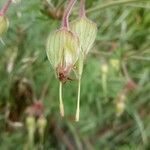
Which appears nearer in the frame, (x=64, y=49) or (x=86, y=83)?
(x=64, y=49)

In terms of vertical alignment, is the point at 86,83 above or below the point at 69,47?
below

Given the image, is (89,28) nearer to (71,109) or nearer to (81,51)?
(81,51)

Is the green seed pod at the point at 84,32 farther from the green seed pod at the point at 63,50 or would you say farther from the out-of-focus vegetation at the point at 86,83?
the out-of-focus vegetation at the point at 86,83

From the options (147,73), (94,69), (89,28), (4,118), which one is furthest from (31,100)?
(89,28)

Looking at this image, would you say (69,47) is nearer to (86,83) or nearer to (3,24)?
(3,24)

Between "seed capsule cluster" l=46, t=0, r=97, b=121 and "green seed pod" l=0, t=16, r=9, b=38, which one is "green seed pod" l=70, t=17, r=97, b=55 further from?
"green seed pod" l=0, t=16, r=9, b=38

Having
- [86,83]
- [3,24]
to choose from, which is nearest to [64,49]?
[3,24]
